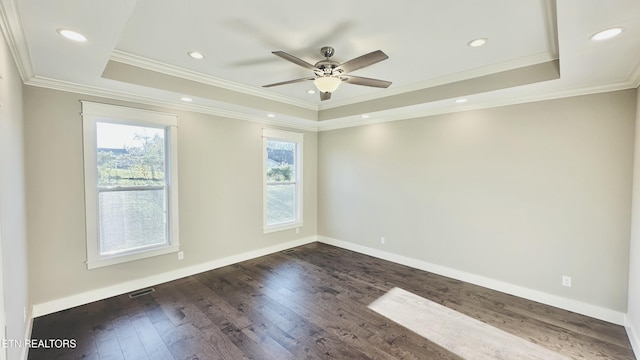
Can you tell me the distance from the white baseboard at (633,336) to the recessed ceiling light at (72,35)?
4.99m

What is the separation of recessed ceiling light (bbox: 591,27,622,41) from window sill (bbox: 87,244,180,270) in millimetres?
4805

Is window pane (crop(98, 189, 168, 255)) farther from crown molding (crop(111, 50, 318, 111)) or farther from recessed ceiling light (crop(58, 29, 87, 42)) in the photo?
recessed ceiling light (crop(58, 29, 87, 42))

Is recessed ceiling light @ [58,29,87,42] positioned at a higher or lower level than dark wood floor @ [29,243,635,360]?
higher

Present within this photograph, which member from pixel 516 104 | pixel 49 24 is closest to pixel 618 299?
pixel 516 104

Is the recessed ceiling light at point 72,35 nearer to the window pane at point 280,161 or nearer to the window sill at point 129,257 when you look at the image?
the window sill at point 129,257

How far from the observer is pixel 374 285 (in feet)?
12.4

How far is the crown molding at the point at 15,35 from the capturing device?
1540 mm

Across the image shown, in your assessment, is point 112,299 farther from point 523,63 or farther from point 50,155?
point 523,63

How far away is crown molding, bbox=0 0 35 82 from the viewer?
60.6 inches

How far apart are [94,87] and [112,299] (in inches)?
97.5

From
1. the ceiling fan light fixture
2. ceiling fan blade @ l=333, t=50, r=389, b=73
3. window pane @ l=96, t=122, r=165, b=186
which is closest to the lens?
ceiling fan blade @ l=333, t=50, r=389, b=73

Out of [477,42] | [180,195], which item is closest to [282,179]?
[180,195]

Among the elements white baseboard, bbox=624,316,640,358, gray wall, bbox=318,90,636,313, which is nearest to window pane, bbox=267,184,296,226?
gray wall, bbox=318,90,636,313

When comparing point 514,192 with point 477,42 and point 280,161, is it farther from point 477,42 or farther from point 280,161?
point 280,161
